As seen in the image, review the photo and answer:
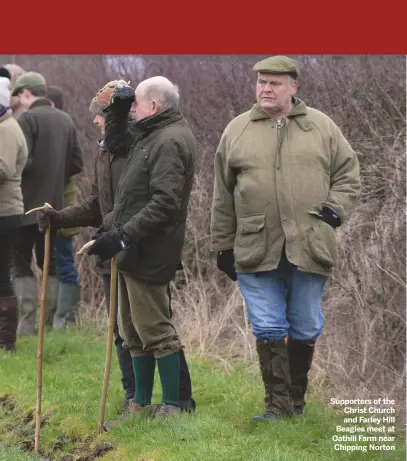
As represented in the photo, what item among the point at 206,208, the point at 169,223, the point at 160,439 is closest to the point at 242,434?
the point at 160,439

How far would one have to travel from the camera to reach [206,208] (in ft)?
38.5

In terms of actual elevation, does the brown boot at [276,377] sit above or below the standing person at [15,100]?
below

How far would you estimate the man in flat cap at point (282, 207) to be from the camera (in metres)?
7.28

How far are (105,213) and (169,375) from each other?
1143 millimetres

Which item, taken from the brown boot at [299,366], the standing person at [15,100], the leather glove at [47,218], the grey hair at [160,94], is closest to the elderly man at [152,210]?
the grey hair at [160,94]

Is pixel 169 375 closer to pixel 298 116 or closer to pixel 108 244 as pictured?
pixel 108 244

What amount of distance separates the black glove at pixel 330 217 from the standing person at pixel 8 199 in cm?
345

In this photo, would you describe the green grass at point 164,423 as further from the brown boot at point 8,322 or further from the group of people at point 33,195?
the group of people at point 33,195

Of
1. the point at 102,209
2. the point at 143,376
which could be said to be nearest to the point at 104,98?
the point at 102,209

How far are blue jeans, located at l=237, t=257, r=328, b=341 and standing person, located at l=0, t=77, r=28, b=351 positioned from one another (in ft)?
10.1

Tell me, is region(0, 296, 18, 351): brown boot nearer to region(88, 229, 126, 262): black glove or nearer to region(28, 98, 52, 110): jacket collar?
region(28, 98, 52, 110): jacket collar

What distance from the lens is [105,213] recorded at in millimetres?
7641

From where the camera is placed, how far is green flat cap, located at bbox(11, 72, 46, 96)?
11.0 metres

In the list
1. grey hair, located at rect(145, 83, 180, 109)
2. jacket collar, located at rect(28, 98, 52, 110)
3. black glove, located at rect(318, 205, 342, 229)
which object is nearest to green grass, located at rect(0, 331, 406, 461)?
black glove, located at rect(318, 205, 342, 229)
